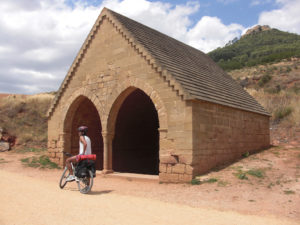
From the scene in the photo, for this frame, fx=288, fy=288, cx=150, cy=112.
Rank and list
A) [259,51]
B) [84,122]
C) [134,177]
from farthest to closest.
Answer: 1. [259,51]
2. [84,122]
3. [134,177]

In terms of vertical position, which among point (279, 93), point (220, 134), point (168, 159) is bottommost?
point (168, 159)

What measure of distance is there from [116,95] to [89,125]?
4.33m

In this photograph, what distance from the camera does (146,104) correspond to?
18.2m

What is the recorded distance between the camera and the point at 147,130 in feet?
63.8

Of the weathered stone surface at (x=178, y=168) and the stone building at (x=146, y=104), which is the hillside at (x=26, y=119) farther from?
the weathered stone surface at (x=178, y=168)

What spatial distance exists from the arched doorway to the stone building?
0.17 feet

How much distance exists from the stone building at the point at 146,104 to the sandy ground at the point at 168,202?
1.26m

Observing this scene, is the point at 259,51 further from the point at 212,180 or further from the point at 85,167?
the point at 85,167

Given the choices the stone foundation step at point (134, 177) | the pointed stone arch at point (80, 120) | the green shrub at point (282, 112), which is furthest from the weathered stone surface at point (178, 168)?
the green shrub at point (282, 112)

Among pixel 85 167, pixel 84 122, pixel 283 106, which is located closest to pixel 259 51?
pixel 283 106

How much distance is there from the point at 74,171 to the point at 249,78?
30972mm

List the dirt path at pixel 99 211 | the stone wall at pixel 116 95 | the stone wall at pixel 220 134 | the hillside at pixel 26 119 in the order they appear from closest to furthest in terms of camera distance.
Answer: the dirt path at pixel 99 211 → the stone wall at pixel 116 95 → the stone wall at pixel 220 134 → the hillside at pixel 26 119

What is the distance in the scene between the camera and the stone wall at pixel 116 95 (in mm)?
10102

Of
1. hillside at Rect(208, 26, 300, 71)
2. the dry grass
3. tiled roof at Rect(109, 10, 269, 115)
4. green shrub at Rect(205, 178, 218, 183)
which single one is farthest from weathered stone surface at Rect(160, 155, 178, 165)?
hillside at Rect(208, 26, 300, 71)
